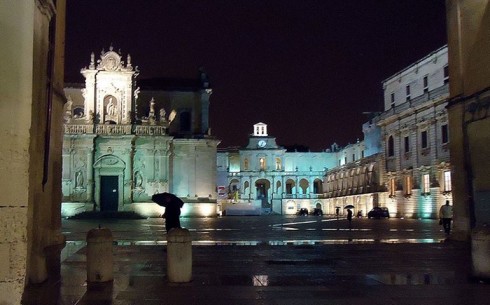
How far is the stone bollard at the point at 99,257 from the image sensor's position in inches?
434

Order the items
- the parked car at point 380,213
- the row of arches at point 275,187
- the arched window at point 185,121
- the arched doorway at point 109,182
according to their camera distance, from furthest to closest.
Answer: the row of arches at point 275,187 → the arched window at point 185,121 → the parked car at point 380,213 → the arched doorway at point 109,182

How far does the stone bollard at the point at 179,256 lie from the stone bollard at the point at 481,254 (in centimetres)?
548

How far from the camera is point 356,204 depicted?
82.1m

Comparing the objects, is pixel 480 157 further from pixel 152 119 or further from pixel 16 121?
pixel 152 119

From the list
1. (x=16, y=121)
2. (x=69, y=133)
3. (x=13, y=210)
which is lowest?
(x=13, y=210)

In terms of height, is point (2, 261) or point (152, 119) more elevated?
point (152, 119)

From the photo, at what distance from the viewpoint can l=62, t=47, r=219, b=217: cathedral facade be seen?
188 feet

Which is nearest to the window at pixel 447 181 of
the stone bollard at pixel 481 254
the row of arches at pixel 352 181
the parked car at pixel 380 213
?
the parked car at pixel 380 213

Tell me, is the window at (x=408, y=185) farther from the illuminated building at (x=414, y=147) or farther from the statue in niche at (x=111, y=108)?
the statue in niche at (x=111, y=108)

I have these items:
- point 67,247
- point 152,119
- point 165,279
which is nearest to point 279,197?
point 152,119

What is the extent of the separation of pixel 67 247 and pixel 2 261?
13.1 m

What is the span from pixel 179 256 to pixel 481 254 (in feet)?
18.9

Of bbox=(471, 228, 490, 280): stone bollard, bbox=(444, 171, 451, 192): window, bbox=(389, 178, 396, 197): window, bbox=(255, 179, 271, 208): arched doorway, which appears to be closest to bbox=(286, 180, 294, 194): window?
bbox=(255, 179, 271, 208): arched doorway

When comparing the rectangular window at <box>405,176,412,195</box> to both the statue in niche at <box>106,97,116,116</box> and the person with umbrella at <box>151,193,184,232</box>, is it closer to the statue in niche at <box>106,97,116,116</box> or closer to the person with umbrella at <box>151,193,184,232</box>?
the statue in niche at <box>106,97,116,116</box>
